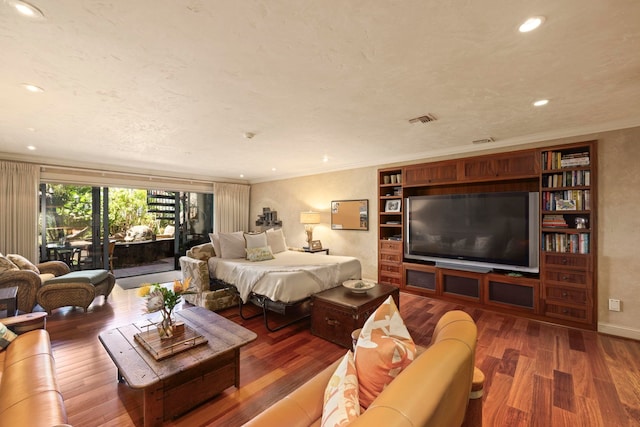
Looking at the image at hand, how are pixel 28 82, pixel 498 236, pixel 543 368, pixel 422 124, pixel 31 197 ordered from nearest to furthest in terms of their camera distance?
pixel 28 82, pixel 543 368, pixel 422 124, pixel 498 236, pixel 31 197

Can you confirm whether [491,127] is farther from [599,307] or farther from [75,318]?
[75,318]

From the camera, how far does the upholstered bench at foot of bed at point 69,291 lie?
348 cm

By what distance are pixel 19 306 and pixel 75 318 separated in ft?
1.90

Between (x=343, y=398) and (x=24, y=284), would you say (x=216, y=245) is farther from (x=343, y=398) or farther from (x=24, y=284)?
(x=343, y=398)

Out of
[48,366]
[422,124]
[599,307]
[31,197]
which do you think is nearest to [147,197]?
[31,197]

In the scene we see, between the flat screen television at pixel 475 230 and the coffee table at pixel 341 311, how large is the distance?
1539 mm

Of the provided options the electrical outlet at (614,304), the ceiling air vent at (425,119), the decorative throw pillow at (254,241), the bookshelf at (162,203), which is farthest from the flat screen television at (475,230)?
the bookshelf at (162,203)

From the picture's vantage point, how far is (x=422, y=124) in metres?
3.06

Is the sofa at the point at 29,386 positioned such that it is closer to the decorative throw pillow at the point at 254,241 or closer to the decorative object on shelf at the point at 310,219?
the decorative throw pillow at the point at 254,241

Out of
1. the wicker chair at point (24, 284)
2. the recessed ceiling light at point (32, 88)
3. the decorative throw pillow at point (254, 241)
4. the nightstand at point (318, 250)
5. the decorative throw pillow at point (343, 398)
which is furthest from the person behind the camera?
the nightstand at point (318, 250)

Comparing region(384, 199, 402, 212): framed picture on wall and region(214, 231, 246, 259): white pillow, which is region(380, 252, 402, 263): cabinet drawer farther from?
region(214, 231, 246, 259): white pillow

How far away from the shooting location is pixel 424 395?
80 cm

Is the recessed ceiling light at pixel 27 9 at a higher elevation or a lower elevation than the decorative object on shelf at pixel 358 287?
higher

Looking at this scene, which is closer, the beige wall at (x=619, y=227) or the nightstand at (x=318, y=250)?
the beige wall at (x=619, y=227)
